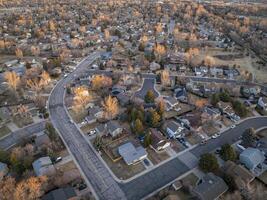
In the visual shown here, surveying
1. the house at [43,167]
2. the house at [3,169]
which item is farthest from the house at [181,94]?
the house at [3,169]

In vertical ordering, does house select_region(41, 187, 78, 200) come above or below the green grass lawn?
above

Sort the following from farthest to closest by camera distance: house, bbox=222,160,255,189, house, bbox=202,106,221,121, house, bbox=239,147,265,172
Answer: house, bbox=202,106,221,121 < house, bbox=239,147,265,172 < house, bbox=222,160,255,189

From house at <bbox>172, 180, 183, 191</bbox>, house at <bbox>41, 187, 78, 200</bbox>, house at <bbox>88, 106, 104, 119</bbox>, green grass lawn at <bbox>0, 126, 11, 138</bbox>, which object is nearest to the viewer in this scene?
house at <bbox>41, 187, 78, 200</bbox>

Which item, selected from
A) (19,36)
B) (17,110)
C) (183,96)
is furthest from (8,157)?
Answer: (19,36)

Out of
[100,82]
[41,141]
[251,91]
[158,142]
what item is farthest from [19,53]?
[251,91]

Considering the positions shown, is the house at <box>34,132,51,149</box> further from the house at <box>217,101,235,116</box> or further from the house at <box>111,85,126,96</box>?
the house at <box>217,101,235,116</box>

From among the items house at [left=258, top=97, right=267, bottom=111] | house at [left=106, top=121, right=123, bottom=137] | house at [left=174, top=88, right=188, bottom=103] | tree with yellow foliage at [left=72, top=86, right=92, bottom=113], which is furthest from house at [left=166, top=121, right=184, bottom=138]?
house at [left=258, top=97, right=267, bottom=111]
